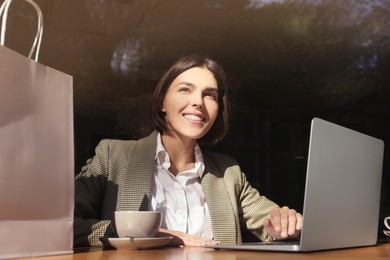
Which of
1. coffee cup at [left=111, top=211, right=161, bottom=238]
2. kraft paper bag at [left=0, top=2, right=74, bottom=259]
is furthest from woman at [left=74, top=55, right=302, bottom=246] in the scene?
kraft paper bag at [left=0, top=2, right=74, bottom=259]

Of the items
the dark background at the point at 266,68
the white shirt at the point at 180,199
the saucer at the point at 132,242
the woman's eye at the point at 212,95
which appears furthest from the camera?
the dark background at the point at 266,68

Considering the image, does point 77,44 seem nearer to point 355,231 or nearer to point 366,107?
point 366,107

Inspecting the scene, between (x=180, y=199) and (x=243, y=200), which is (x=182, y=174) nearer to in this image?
(x=180, y=199)

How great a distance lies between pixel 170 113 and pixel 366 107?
314 cm

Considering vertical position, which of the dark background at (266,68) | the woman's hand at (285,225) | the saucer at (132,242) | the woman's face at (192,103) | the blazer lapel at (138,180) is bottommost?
the saucer at (132,242)

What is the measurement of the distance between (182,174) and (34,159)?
32.0 inches

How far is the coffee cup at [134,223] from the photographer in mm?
972

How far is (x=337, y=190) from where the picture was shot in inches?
33.2

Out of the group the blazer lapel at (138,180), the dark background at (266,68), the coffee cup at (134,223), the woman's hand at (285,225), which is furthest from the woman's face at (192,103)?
the dark background at (266,68)

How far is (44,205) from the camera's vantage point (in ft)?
2.55

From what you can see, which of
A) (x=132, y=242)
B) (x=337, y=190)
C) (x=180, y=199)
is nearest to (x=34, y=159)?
(x=132, y=242)

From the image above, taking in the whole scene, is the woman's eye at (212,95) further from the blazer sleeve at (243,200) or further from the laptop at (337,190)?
the laptop at (337,190)

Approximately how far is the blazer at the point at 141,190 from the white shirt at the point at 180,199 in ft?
0.14

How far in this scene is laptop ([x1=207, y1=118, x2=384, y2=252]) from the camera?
0.78m
